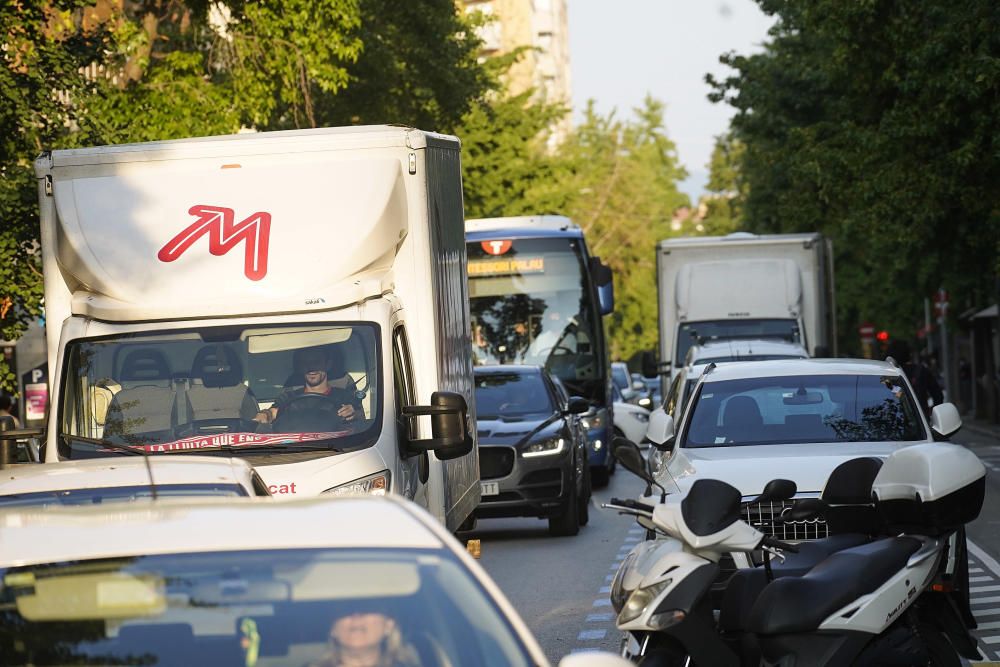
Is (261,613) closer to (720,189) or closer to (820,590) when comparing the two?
(820,590)

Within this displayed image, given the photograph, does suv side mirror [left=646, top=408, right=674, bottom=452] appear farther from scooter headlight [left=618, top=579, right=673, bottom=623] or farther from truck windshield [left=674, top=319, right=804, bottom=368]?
truck windshield [left=674, top=319, right=804, bottom=368]

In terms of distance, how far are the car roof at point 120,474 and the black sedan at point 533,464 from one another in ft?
33.8

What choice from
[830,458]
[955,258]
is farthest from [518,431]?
[955,258]

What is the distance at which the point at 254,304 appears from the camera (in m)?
10.4

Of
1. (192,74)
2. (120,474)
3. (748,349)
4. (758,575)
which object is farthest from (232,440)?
(192,74)

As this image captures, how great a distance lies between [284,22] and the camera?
23281 millimetres

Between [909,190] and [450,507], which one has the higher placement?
[909,190]

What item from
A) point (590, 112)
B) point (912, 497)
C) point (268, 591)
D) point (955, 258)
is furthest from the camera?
point (590, 112)

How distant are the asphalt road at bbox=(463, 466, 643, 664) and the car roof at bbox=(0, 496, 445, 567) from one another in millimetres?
5480

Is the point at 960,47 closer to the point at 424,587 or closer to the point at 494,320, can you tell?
the point at 494,320

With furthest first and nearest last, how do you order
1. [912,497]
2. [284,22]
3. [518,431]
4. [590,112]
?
[590,112] < [284,22] < [518,431] < [912,497]

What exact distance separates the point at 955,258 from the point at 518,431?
19176 millimetres

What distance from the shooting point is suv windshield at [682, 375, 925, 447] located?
11578 millimetres

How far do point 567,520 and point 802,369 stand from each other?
6.71m
